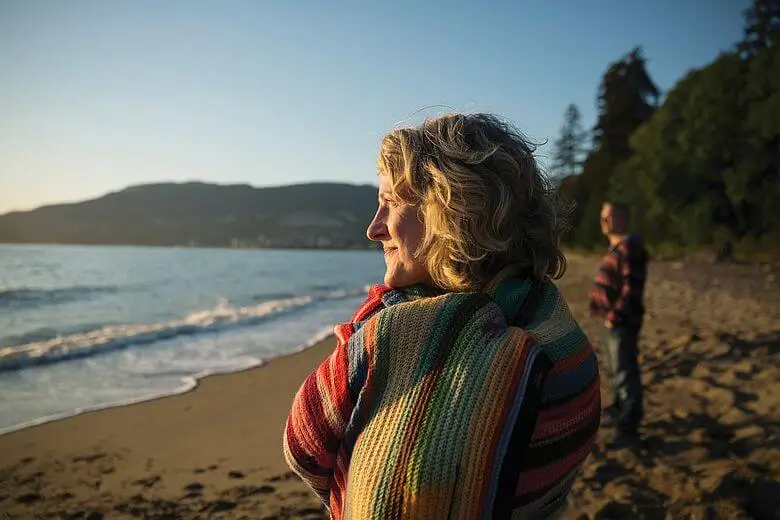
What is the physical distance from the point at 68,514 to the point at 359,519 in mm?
3689

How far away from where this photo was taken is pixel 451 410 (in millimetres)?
1024

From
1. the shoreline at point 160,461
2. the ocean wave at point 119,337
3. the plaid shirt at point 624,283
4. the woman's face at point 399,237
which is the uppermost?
the woman's face at point 399,237

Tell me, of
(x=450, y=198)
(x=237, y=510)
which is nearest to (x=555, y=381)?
(x=450, y=198)

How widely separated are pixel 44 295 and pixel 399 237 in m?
23.3

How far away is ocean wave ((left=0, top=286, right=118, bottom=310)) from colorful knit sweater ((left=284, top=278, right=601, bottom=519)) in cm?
1958

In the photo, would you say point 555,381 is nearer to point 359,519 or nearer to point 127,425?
point 359,519

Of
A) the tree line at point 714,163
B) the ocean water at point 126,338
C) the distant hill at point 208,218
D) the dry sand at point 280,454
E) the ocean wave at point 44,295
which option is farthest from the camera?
the distant hill at point 208,218

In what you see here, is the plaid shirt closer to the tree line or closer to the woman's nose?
the woman's nose

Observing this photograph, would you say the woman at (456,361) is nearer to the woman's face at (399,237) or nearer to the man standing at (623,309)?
the woman's face at (399,237)

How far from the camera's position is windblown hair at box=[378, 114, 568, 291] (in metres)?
1.20

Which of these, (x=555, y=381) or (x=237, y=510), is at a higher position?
(x=555, y=381)

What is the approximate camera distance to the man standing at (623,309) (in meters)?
4.38

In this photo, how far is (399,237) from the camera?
4.30 feet

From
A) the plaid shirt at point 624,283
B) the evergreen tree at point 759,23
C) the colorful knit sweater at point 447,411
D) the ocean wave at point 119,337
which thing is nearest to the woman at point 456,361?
the colorful knit sweater at point 447,411
